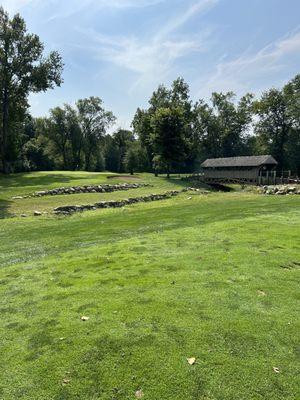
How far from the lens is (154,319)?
6391 mm

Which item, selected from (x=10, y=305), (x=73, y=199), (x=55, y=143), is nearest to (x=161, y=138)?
(x=73, y=199)

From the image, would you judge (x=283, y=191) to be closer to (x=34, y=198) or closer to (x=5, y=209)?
(x=34, y=198)

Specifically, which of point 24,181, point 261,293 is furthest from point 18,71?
point 261,293

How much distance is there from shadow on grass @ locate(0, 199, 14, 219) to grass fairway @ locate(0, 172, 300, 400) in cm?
910

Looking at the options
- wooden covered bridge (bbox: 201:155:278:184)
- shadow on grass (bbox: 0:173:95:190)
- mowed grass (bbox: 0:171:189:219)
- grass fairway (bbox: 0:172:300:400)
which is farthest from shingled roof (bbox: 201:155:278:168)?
grass fairway (bbox: 0:172:300:400)

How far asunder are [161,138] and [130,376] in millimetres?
52578

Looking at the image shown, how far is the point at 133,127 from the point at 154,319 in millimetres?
73620

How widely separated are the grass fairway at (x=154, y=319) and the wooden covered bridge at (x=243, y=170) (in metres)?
40.9

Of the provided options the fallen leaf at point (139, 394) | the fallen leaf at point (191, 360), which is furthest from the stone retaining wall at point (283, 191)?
the fallen leaf at point (139, 394)

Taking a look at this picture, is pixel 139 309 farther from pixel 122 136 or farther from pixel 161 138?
pixel 122 136

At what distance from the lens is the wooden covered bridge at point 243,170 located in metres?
51.9

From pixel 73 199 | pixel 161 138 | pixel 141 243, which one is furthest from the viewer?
pixel 161 138

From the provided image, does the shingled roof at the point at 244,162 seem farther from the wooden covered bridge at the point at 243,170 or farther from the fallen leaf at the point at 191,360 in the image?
the fallen leaf at the point at 191,360

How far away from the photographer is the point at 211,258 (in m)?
9.91
